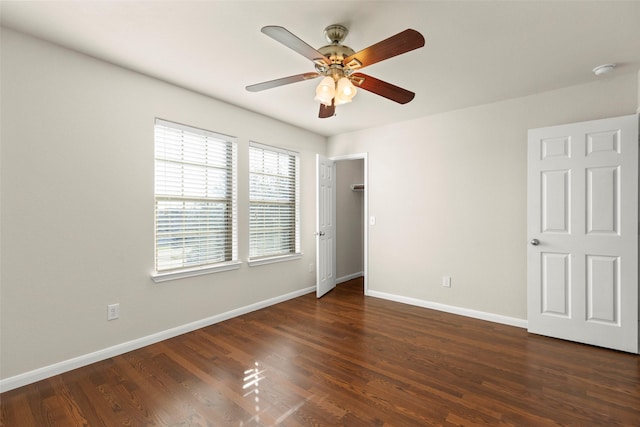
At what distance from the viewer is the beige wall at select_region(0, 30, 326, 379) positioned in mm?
2135

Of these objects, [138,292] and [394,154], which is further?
[394,154]

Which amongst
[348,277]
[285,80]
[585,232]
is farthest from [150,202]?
[585,232]

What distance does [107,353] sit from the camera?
100 inches

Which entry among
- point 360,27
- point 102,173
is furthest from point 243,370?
point 360,27

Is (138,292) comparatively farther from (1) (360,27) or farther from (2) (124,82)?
(1) (360,27)

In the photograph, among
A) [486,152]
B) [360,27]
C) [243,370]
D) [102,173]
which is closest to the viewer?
[360,27]

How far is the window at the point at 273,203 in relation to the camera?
3.90m

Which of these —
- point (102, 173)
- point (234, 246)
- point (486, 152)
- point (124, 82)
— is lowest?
point (234, 246)

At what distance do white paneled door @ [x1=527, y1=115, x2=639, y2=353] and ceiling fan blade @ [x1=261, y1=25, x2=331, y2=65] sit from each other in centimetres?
251

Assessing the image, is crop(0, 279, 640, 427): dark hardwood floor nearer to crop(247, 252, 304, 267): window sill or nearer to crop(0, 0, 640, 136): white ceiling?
crop(247, 252, 304, 267): window sill

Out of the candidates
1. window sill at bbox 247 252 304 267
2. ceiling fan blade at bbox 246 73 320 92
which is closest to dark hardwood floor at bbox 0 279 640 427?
window sill at bbox 247 252 304 267

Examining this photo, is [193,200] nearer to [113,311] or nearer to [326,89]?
[113,311]

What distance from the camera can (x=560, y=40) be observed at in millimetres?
2201

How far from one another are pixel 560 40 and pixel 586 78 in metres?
0.99
